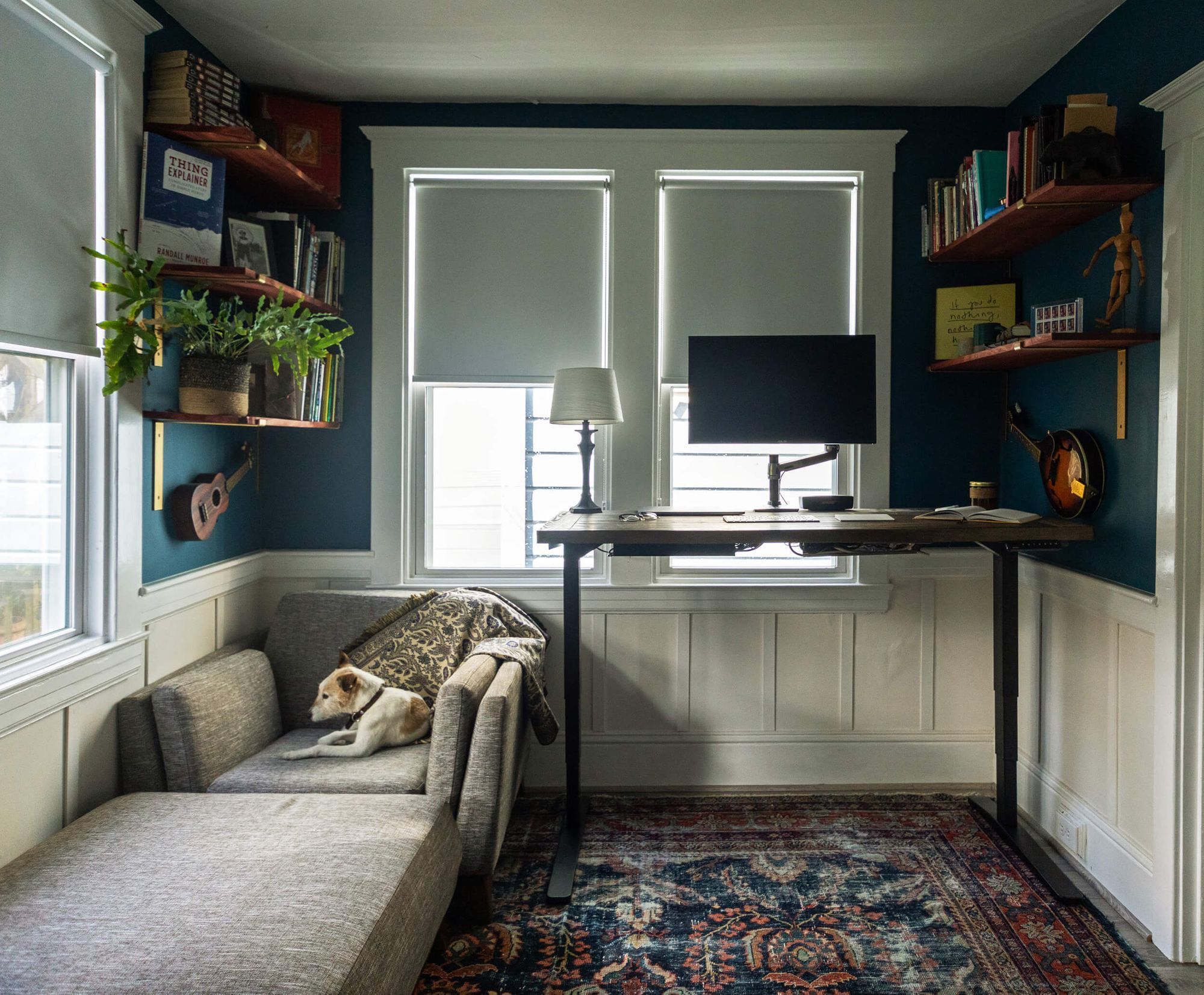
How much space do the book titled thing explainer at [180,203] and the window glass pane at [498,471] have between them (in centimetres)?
101

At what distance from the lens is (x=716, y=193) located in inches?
Result: 124

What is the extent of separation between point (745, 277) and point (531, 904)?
233 cm

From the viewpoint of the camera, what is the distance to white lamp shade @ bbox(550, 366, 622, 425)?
2828 mm

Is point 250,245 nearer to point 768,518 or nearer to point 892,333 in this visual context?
point 768,518

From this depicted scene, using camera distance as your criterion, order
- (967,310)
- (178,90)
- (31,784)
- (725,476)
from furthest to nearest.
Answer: (725,476)
(967,310)
(178,90)
(31,784)

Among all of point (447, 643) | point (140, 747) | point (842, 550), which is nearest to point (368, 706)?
point (447, 643)

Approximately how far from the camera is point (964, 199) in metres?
2.83

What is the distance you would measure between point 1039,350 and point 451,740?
6.81 ft

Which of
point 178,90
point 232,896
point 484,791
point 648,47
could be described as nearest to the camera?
point 232,896

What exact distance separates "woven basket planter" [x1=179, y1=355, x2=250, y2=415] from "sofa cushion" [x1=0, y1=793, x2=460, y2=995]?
1.10 metres

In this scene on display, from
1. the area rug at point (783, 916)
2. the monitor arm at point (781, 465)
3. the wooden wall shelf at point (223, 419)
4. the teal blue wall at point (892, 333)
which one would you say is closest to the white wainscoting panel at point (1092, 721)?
the area rug at point (783, 916)

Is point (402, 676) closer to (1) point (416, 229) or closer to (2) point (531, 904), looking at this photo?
(2) point (531, 904)

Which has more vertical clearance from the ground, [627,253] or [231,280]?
[627,253]

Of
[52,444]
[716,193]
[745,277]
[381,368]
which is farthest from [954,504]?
[52,444]
